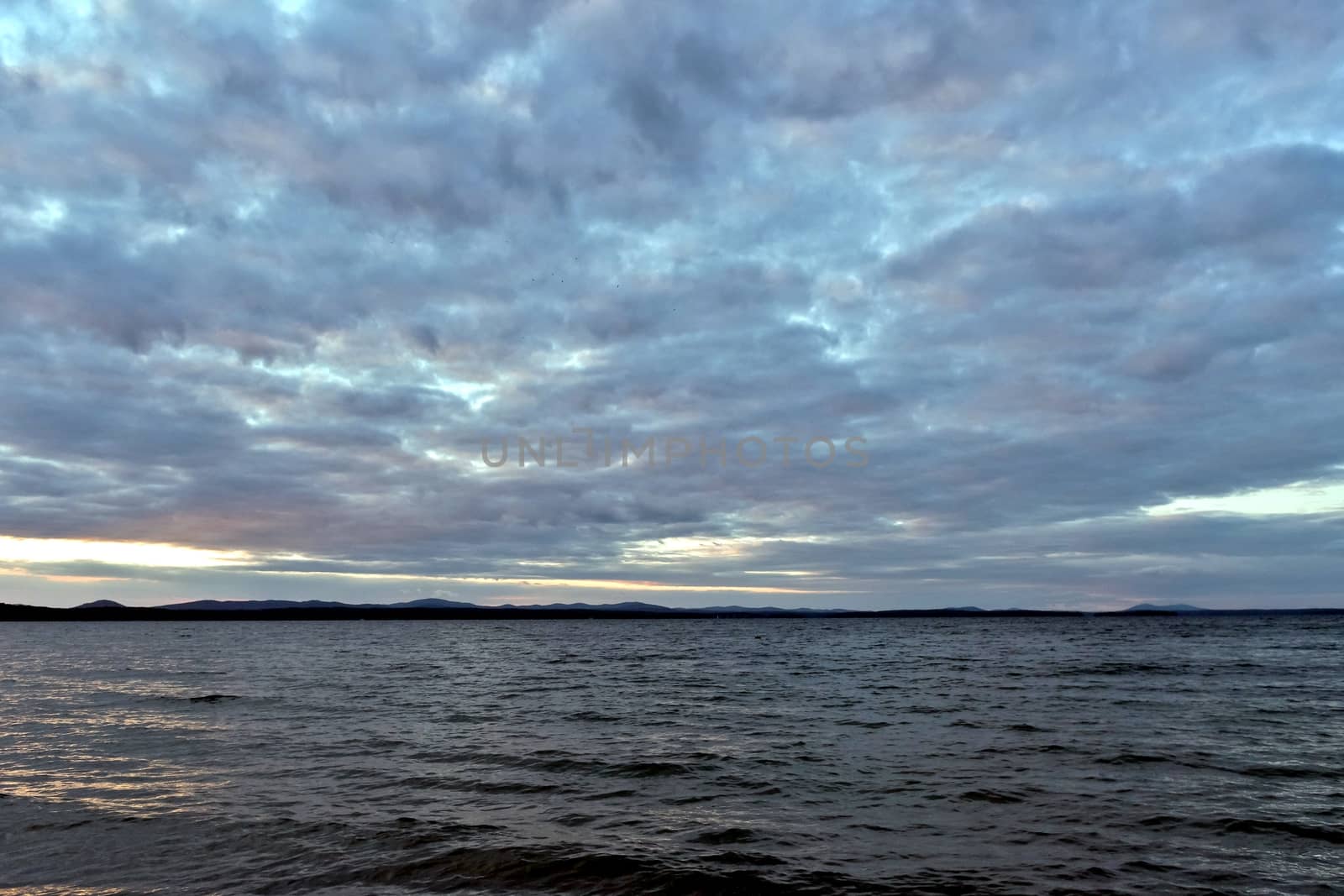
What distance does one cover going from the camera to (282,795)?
19.4 meters

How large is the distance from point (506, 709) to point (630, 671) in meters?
23.8

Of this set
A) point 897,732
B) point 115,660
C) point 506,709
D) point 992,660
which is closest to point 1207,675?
point 992,660

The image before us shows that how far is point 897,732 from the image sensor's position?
93.3 ft

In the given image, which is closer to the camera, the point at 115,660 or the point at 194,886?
the point at 194,886

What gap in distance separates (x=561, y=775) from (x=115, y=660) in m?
65.9

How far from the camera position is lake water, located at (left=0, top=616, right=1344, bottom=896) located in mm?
14055

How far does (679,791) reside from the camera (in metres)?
19.9

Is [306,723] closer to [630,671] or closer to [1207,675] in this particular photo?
[630,671]

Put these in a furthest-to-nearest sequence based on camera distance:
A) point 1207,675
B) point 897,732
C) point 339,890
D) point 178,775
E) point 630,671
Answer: point 630,671
point 1207,675
point 897,732
point 178,775
point 339,890

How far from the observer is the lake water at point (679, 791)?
14.1m

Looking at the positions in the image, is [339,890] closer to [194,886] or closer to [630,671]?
[194,886]

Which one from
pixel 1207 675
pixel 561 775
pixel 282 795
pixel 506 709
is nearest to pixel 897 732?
pixel 561 775

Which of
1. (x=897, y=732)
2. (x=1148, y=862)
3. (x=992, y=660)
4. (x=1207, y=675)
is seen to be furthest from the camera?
(x=992, y=660)

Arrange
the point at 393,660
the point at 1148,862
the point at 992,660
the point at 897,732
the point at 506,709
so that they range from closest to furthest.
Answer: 1. the point at 1148,862
2. the point at 897,732
3. the point at 506,709
4. the point at 992,660
5. the point at 393,660
